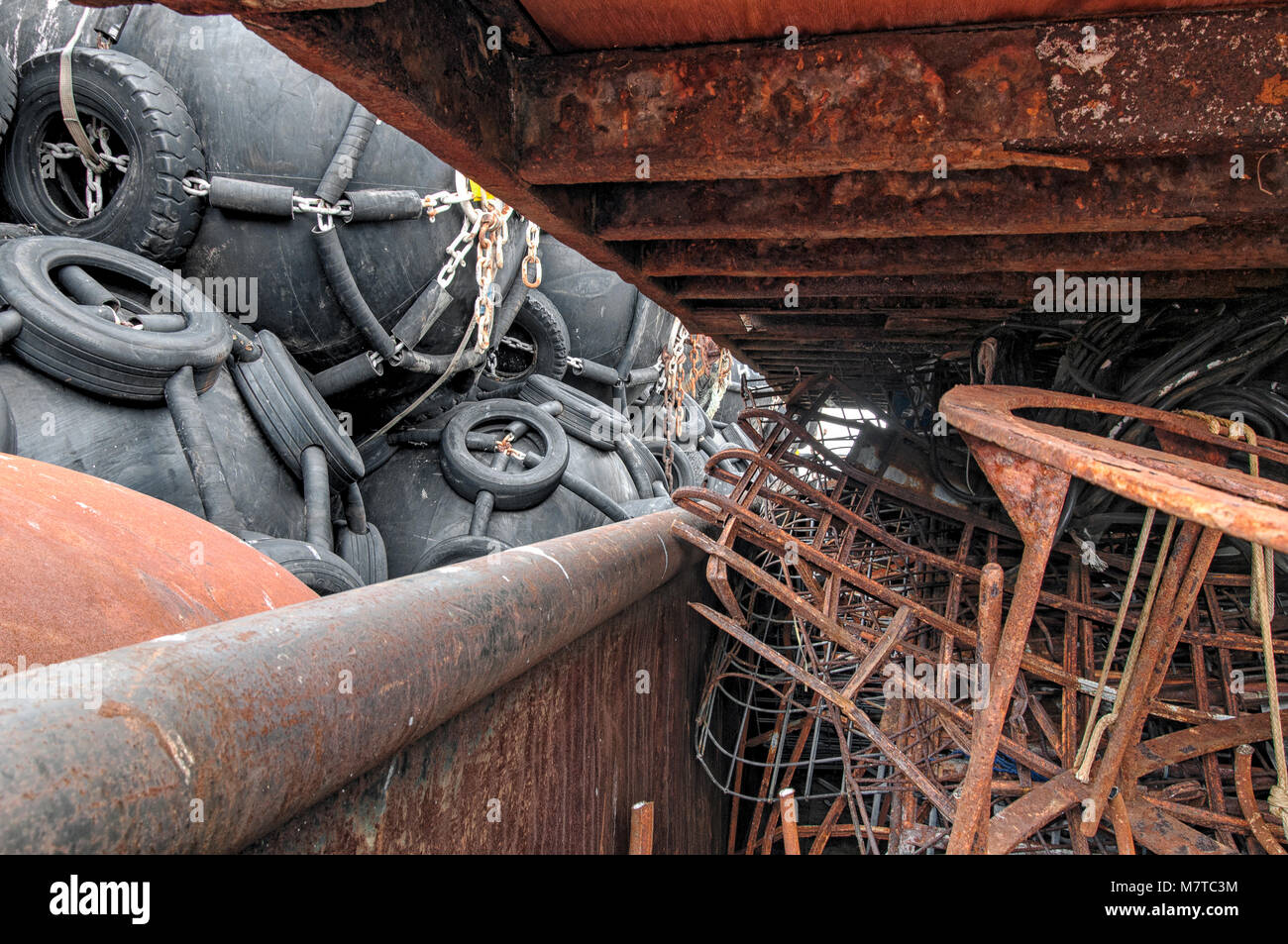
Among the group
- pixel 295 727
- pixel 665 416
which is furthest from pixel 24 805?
pixel 665 416

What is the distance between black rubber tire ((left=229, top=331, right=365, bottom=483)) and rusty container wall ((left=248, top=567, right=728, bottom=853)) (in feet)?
9.94

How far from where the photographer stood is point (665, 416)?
11.4m

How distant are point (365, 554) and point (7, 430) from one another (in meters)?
2.90

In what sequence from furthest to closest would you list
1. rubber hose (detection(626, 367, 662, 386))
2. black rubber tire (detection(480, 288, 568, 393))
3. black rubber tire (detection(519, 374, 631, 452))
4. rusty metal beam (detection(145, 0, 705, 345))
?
rubber hose (detection(626, 367, 662, 386)) → black rubber tire (detection(480, 288, 568, 393)) → black rubber tire (detection(519, 374, 631, 452)) → rusty metal beam (detection(145, 0, 705, 345))

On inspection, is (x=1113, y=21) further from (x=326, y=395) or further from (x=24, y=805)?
(x=326, y=395)

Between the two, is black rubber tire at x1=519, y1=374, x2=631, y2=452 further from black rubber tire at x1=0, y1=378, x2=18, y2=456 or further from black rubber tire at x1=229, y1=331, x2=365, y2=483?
black rubber tire at x1=0, y1=378, x2=18, y2=456

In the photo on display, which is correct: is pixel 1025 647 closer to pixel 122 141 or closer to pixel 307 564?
pixel 307 564

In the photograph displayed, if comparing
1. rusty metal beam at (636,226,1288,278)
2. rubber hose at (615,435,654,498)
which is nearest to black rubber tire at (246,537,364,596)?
rusty metal beam at (636,226,1288,278)

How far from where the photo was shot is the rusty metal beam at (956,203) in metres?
2.41

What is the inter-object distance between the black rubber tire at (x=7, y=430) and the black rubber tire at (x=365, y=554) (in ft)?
8.53

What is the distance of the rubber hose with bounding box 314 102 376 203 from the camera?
604 centimetres

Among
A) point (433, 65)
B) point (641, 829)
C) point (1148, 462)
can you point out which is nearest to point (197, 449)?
point (641, 829)

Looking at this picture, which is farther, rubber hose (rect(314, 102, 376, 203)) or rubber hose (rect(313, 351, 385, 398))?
rubber hose (rect(313, 351, 385, 398))

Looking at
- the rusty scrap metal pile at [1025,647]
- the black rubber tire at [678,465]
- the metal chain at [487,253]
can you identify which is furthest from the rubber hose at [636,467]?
the rusty scrap metal pile at [1025,647]
